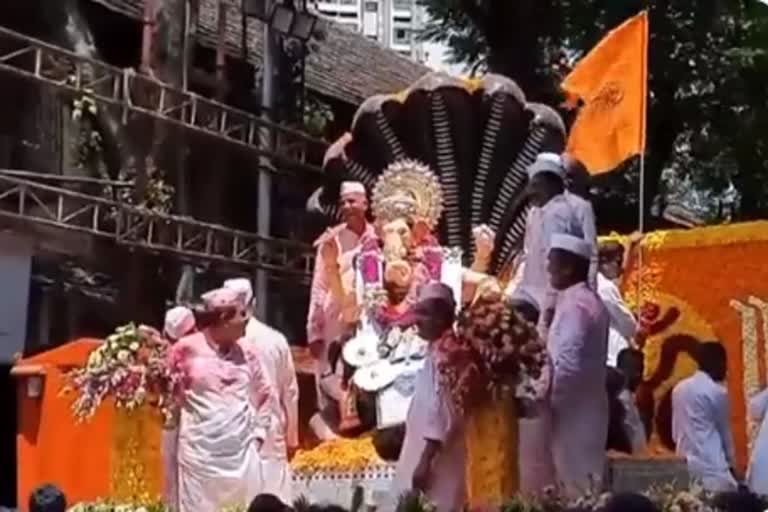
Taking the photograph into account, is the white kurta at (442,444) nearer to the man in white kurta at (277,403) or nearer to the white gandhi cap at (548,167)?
the man in white kurta at (277,403)

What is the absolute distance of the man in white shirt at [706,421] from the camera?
1123 centimetres

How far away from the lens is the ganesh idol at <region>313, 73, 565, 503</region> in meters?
12.4

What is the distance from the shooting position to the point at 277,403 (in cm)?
1102

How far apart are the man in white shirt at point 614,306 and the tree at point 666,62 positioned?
26.2ft

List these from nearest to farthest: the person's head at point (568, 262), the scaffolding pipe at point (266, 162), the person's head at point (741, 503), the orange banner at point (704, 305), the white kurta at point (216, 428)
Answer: the person's head at point (741, 503) → the person's head at point (568, 262) → the white kurta at point (216, 428) → the orange banner at point (704, 305) → the scaffolding pipe at point (266, 162)

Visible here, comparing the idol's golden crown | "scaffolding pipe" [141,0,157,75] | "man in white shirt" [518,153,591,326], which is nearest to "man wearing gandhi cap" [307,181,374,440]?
the idol's golden crown

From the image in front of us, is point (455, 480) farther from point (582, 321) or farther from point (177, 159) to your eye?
point (177, 159)

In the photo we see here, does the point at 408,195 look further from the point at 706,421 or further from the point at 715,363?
the point at 706,421

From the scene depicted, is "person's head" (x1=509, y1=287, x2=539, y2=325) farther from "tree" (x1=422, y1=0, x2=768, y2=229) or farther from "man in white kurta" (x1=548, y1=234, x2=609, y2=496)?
"tree" (x1=422, y1=0, x2=768, y2=229)

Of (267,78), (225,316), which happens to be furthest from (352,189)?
(267,78)

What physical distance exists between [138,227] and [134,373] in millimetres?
9571

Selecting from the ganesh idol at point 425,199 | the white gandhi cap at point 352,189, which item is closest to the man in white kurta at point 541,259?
the ganesh idol at point 425,199

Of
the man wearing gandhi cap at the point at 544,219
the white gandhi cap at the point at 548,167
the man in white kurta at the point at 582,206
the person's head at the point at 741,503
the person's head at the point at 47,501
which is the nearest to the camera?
the person's head at the point at 741,503

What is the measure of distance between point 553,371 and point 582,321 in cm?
30
